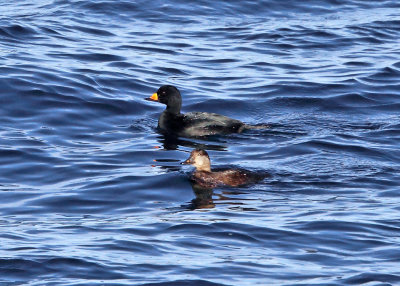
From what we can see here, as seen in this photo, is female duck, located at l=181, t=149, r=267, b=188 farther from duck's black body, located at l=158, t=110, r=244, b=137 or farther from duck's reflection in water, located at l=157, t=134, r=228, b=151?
duck's black body, located at l=158, t=110, r=244, b=137

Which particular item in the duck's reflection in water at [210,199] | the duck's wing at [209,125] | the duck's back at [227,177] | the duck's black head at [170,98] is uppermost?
the duck's black head at [170,98]

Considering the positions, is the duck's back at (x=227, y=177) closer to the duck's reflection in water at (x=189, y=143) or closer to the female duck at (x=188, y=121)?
the duck's reflection in water at (x=189, y=143)

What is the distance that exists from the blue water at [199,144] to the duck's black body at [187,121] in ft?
0.67

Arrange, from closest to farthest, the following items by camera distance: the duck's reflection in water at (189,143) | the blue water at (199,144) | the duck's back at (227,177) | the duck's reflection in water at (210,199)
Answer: the blue water at (199,144) < the duck's reflection in water at (210,199) < the duck's back at (227,177) < the duck's reflection in water at (189,143)

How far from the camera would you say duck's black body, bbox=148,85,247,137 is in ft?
50.9

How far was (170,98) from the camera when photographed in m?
16.5

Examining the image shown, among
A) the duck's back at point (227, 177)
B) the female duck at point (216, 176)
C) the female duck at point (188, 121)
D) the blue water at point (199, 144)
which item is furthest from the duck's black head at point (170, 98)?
the duck's back at point (227, 177)

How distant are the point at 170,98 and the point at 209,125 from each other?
122 centimetres

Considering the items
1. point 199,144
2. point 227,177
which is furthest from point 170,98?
point 227,177

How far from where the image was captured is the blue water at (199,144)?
358 inches

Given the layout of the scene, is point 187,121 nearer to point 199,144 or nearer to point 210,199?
point 199,144

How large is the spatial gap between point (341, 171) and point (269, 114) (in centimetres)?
447

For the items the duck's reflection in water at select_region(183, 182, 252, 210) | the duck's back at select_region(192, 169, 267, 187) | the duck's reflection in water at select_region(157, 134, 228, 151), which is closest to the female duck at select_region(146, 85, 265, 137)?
the duck's reflection in water at select_region(157, 134, 228, 151)

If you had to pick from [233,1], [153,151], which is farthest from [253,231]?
[233,1]
